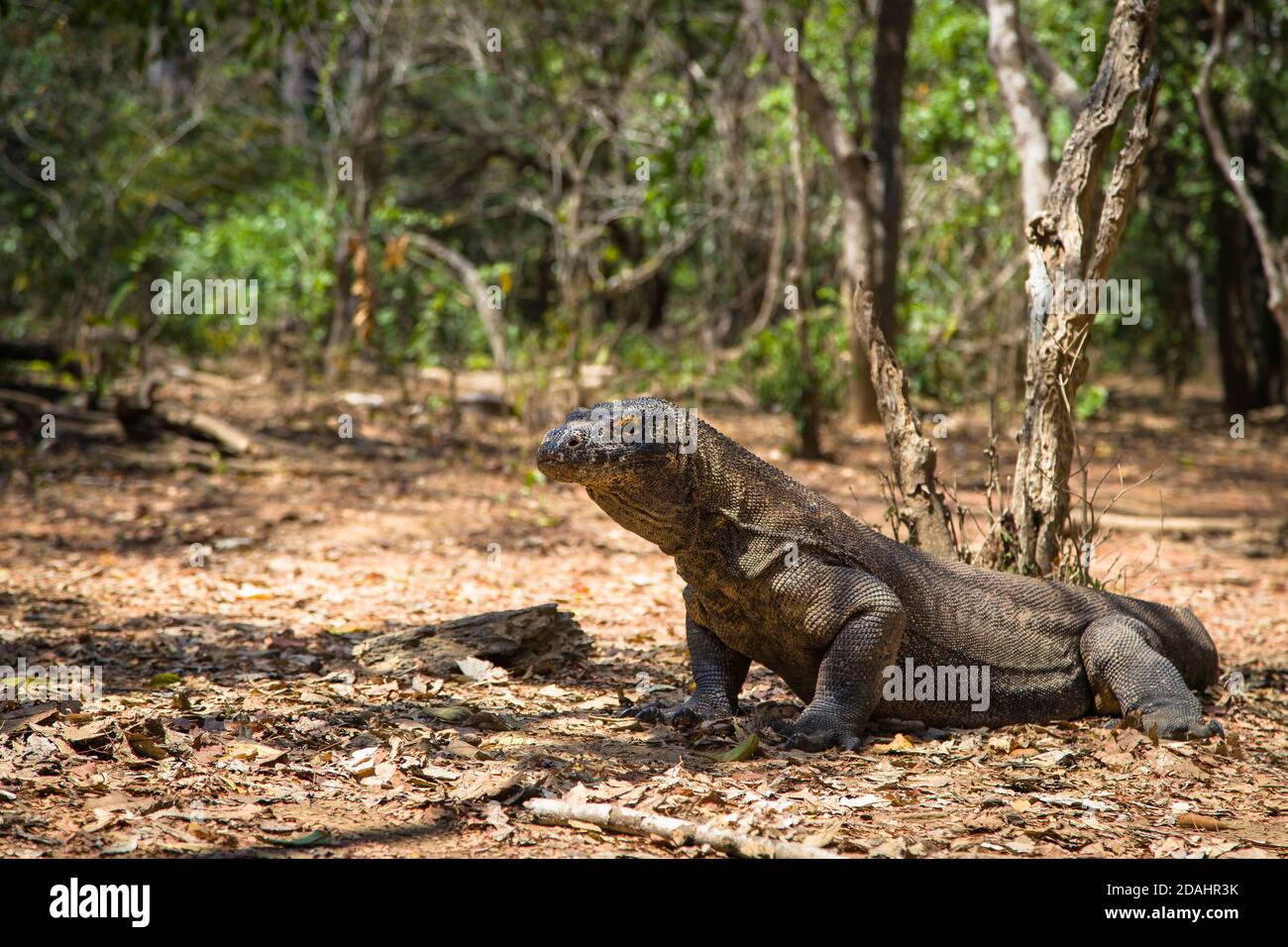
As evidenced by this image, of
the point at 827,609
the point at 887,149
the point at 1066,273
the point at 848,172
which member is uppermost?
the point at 887,149

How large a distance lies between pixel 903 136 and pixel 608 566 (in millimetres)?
10525

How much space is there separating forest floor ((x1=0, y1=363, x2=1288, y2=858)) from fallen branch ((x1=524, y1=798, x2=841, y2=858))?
0.04 m

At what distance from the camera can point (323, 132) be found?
19750 millimetres

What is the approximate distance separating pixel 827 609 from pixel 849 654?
0.18 metres

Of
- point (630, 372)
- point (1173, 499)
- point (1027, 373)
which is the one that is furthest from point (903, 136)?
point (1027, 373)

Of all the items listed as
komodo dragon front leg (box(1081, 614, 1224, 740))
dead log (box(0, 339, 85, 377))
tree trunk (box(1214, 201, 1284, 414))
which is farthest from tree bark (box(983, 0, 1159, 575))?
tree trunk (box(1214, 201, 1284, 414))

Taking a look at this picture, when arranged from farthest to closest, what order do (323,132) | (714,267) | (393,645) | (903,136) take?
(714,267)
(323,132)
(903,136)
(393,645)

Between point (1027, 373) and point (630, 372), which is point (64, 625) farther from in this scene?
point (630, 372)

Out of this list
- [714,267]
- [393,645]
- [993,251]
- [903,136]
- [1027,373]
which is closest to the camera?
[393,645]

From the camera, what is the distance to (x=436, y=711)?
5008 millimetres

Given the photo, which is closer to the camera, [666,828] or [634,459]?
[666,828]

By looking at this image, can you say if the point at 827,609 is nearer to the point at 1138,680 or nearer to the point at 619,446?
the point at 619,446

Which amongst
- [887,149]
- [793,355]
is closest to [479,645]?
[793,355]

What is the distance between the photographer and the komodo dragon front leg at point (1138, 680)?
4.91 m
